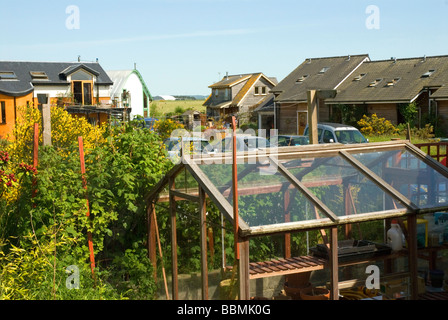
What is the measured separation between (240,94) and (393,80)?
1957cm

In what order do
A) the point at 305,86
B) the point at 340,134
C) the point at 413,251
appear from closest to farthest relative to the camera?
1. the point at 413,251
2. the point at 340,134
3. the point at 305,86

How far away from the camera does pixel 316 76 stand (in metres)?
42.2

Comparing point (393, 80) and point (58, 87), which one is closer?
point (393, 80)

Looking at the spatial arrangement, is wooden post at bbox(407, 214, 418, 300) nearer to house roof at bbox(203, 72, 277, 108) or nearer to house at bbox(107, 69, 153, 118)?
house roof at bbox(203, 72, 277, 108)

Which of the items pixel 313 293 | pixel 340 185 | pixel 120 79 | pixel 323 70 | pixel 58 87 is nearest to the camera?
pixel 313 293

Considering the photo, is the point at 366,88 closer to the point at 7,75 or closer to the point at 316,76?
the point at 316,76

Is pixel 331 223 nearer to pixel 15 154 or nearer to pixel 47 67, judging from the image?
pixel 15 154

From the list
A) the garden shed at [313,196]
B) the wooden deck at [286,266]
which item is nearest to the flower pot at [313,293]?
the garden shed at [313,196]

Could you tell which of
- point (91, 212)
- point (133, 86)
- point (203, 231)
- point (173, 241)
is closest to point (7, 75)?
point (133, 86)

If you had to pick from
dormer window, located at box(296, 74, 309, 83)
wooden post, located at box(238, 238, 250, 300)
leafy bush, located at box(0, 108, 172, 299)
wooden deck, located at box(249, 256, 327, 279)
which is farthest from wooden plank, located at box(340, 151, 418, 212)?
dormer window, located at box(296, 74, 309, 83)

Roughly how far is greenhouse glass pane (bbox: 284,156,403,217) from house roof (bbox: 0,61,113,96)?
3169 cm

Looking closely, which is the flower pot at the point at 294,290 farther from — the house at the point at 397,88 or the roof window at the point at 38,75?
the roof window at the point at 38,75

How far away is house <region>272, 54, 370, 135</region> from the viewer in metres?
39.5

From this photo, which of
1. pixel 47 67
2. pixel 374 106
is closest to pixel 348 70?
pixel 374 106
